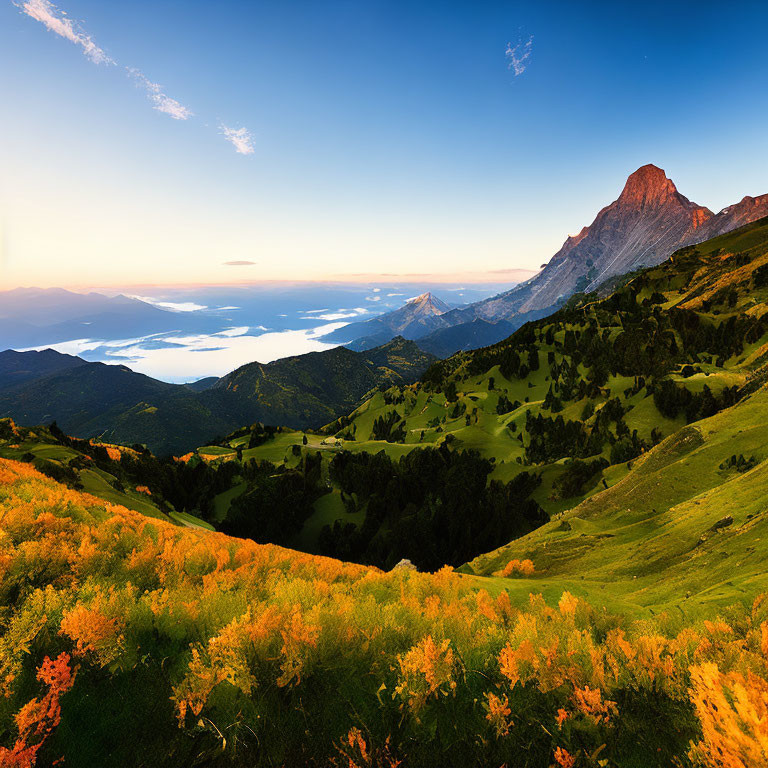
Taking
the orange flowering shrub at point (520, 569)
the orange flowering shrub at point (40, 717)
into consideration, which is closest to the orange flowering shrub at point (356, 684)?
the orange flowering shrub at point (40, 717)

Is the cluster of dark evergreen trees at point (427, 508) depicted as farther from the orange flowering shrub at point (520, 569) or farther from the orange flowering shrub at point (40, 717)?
the orange flowering shrub at point (40, 717)

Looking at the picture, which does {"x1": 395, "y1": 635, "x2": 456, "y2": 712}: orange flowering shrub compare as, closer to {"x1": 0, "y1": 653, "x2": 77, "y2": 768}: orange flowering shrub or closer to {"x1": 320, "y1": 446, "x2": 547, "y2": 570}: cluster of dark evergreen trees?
{"x1": 0, "y1": 653, "x2": 77, "y2": 768}: orange flowering shrub

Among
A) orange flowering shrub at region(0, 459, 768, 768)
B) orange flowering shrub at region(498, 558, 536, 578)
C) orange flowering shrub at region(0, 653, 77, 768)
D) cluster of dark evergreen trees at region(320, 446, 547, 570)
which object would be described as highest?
orange flowering shrub at region(0, 653, 77, 768)

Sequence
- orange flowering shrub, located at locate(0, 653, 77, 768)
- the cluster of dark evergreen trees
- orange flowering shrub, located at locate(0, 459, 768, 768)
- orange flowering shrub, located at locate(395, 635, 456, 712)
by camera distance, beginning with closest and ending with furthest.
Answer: orange flowering shrub, located at locate(0, 653, 77, 768) < orange flowering shrub, located at locate(0, 459, 768, 768) < orange flowering shrub, located at locate(395, 635, 456, 712) < the cluster of dark evergreen trees

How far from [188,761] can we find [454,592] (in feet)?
43.4

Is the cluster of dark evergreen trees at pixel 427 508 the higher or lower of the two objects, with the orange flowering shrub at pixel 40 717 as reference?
lower

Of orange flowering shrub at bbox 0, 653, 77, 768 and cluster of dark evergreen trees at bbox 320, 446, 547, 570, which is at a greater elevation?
orange flowering shrub at bbox 0, 653, 77, 768

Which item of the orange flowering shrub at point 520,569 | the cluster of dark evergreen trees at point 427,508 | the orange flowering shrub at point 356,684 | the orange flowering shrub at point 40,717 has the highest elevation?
the orange flowering shrub at point 40,717

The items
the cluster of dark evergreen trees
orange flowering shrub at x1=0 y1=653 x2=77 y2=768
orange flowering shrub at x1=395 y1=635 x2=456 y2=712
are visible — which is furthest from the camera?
the cluster of dark evergreen trees

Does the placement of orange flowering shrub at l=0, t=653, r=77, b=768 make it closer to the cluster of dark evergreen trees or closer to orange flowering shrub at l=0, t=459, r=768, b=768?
orange flowering shrub at l=0, t=459, r=768, b=768

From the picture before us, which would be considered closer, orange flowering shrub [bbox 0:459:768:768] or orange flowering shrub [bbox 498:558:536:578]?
orange flowering shrub [bbox 0:459:768:768]

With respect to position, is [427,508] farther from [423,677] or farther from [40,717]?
[40,717]

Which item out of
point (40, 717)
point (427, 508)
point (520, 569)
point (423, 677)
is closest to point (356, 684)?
point (423, 677)

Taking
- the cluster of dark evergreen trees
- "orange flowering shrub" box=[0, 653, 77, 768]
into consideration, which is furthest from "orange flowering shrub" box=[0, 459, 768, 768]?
the cluster of dark evergreen trees
